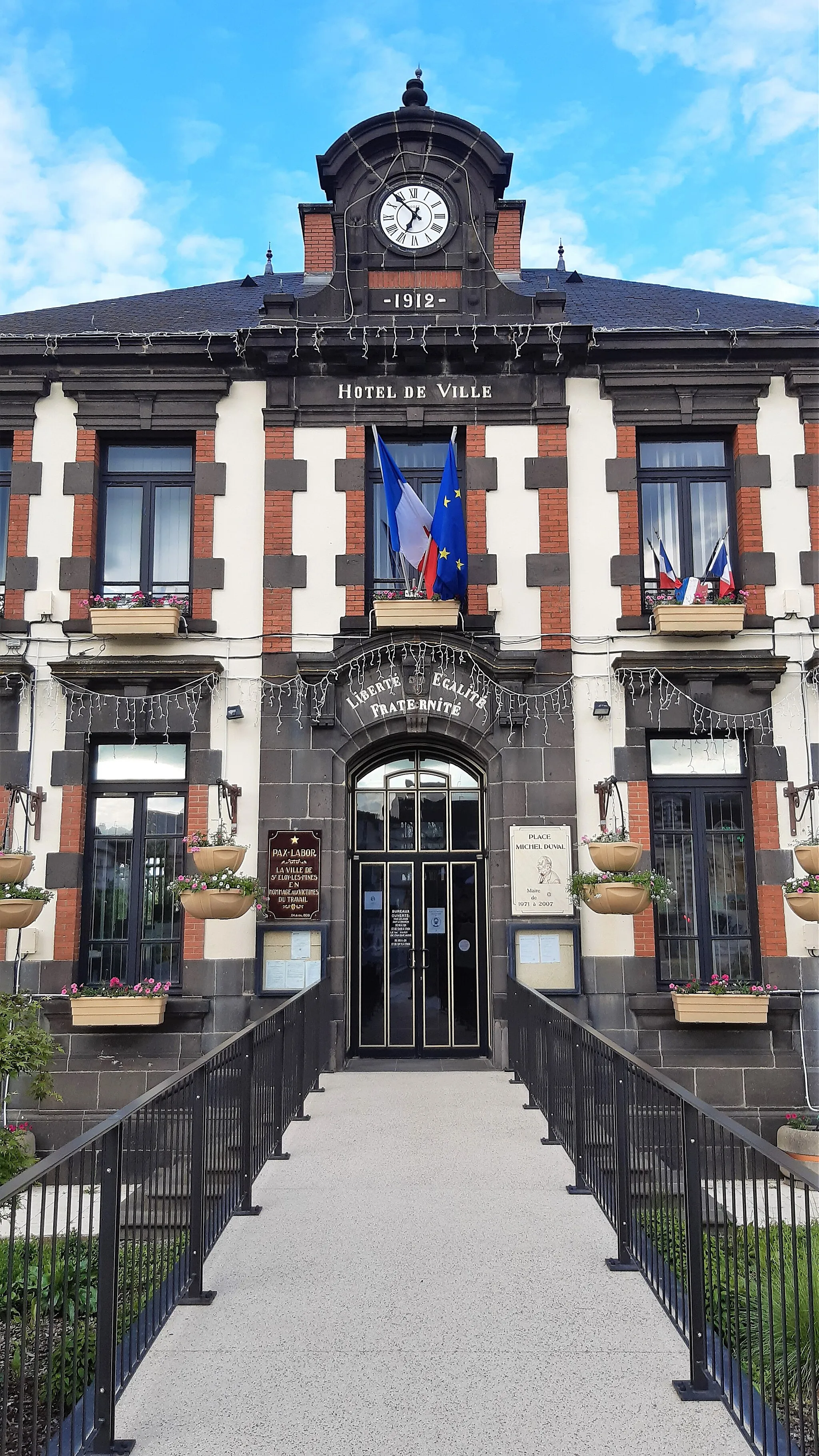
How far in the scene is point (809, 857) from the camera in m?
10.6

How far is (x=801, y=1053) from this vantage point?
11484 mm

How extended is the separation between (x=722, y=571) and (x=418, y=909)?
4.99 metres

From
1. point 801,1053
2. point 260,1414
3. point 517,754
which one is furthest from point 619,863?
point 260,1414

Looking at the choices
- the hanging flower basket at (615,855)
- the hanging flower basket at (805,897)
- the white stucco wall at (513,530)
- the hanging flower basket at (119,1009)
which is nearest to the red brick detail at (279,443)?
the white stucco wall at (513,530)

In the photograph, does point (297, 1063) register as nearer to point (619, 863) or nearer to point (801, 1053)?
point (619, 863)

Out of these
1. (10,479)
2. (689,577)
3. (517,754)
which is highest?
(10,479)

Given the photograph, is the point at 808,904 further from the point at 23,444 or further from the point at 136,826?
the point at 23,444

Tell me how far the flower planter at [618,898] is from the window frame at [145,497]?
543 centimetres

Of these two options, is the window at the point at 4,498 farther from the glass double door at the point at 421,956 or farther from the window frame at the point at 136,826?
the glass double door at the point at 421,956

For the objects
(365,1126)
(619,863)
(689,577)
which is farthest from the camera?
(689,577)

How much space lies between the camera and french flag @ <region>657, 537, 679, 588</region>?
486 inches

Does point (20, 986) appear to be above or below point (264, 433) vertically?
below

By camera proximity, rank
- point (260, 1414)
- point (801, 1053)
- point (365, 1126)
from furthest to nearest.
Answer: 1. point (801, 1053)
2. point (365, 1126)
3. point (260, 1414)

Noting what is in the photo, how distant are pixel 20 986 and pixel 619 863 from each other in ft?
20.7
